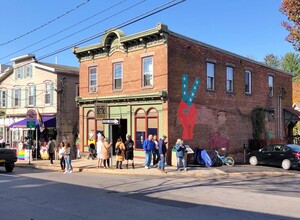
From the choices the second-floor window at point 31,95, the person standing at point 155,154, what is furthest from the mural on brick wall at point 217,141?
the second-floor window at point 31,95

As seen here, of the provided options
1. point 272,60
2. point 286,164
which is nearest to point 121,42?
point 286,164

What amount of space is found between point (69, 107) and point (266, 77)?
53.5 ft

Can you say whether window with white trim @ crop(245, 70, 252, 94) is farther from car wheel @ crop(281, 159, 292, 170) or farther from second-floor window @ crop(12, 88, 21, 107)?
second-floor window @ crop(12, 88, 21, 107)

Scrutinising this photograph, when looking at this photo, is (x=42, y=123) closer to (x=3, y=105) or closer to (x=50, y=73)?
(x=50, y=73)

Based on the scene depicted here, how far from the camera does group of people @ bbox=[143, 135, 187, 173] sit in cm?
1823

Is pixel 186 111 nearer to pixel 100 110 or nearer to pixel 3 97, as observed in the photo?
pixel 100 110

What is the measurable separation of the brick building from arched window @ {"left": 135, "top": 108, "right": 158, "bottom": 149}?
59 millimetres

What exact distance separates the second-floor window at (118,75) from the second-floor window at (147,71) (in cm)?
213

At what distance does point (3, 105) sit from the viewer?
1394 inches

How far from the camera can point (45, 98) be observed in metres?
29.8

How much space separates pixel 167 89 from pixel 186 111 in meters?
2.14

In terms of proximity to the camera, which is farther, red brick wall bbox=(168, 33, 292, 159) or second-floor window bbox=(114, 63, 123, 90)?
second-floor window bbox=(114, 63, 123, 90)

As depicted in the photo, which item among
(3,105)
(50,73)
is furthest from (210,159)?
(3,105)

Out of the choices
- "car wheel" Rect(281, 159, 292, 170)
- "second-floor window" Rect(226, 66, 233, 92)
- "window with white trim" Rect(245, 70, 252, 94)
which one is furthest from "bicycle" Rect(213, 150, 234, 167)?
"window with white trim" Rect(245, 70, 252, 94)
